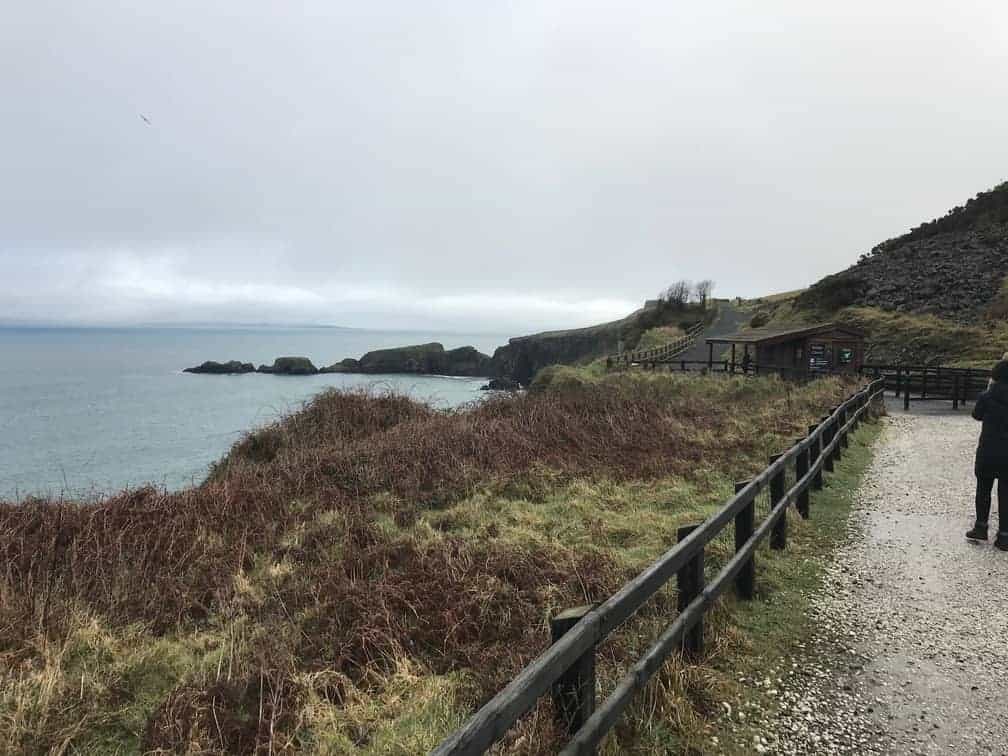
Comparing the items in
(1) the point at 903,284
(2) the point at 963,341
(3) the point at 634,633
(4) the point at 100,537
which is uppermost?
(1) the point at 903,284

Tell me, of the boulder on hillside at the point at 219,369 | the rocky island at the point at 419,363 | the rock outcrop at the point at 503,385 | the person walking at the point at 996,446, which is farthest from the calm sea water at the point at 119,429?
the rocky island at the point at 419,363

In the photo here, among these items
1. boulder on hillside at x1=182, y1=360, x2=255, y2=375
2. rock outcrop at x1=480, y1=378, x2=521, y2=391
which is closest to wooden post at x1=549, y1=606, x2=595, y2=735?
rock outcrop at x1=480, y1=378, x2=521, y2=391

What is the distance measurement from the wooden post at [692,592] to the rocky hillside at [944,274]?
44.1m

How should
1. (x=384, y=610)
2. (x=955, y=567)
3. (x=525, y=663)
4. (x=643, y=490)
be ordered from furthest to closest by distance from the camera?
(x=643, y=490), (x=955, y=567), (x=384, y=610), (x=525, y=663)

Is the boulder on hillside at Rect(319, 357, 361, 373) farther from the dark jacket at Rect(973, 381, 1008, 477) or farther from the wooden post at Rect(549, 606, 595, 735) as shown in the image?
the wooden post at Rect(549, 606, 595, 735)

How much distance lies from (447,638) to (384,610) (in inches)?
32.5

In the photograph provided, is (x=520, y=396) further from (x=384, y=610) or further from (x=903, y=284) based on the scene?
(x=903, y=284)

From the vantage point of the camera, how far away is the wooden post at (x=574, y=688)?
289 cm

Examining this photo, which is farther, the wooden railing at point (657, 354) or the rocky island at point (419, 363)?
the rocky island at point (419, 363)

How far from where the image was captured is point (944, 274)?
1766 inches

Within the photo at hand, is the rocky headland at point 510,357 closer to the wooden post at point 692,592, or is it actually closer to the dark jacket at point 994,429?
the dark jacket at point 994,429

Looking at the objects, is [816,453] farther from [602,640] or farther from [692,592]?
[602,640]

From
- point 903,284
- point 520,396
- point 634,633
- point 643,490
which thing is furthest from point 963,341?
point 634,633

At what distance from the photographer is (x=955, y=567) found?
235 inches
